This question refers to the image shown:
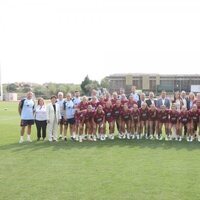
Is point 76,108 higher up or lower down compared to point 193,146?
higher up

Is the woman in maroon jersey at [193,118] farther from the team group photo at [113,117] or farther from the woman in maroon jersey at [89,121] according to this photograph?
the woman in maroon jersey at [89,121]

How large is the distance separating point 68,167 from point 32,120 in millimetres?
5162

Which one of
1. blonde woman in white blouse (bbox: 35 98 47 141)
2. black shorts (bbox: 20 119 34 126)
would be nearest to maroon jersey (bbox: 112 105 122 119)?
blonde woman in white blouse (bbox: 35 98 47 141)

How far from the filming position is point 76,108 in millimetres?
14148

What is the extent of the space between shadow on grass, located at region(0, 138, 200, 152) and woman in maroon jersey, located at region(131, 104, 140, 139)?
0.77m

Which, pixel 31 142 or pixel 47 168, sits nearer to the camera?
pixel 47 168

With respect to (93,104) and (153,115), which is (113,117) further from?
(153,115)

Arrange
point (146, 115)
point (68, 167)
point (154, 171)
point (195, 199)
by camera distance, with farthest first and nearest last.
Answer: point (146, 115) → point (68, 167) → point (154, 171) → point (195, 199)

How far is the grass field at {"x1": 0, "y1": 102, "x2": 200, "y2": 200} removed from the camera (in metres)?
6.88

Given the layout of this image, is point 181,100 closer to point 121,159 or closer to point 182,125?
point 182,125

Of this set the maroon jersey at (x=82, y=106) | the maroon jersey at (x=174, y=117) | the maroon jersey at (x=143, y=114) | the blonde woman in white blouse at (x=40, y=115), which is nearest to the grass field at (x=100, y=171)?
the blonde woman in white blouse at (x=40, y=115)

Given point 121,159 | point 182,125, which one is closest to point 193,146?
point 182,125

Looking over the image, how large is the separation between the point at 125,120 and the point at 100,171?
5914 millimetres

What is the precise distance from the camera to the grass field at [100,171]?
688cm
